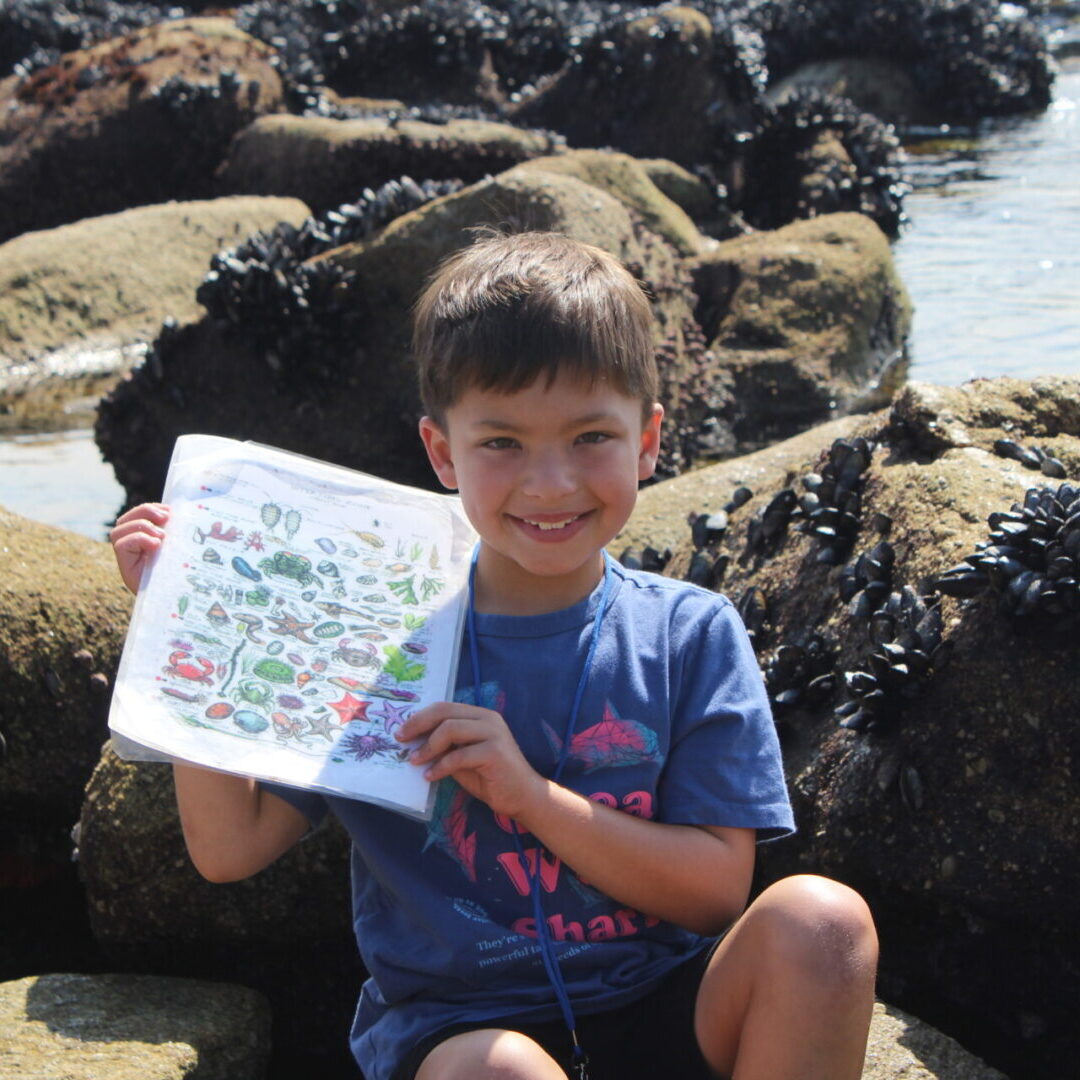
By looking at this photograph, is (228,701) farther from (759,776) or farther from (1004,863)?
(1004,863)

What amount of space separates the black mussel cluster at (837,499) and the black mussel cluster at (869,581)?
0.14m

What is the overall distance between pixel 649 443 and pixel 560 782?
2.33ft

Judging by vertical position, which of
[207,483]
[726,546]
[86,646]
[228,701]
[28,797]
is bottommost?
[28,797]

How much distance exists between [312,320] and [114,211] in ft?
23.0

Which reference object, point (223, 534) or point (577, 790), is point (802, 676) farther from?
point (223, 534)

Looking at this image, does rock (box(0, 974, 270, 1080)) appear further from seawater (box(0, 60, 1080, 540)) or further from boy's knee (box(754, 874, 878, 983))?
seawater (box(0, 60, 1080, 540))

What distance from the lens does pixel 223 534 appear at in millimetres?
2756

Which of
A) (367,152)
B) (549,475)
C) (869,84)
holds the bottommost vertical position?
(869,84)

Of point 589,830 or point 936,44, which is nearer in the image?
point 589,830

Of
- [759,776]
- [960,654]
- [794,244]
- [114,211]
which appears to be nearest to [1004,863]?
[960,654]

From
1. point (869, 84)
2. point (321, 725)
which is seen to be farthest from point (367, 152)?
point (869, 84)

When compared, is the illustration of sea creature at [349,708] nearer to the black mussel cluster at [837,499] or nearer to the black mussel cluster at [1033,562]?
the black mussel cluster at [1033,562]

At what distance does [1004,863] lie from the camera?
3.04 m

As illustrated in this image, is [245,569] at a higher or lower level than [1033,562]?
higher
